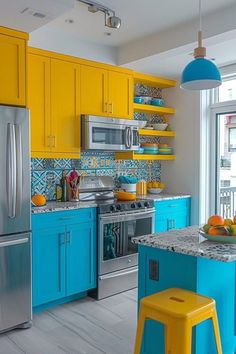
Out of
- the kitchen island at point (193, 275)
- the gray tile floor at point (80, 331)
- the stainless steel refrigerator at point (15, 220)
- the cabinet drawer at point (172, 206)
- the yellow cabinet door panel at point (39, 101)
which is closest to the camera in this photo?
the kitchen island at point (193, 275)

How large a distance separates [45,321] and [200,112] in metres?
3.14

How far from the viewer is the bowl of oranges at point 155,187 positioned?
4.91 metres

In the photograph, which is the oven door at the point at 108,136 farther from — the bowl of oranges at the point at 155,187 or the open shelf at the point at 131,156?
the bowl of oranges at the point at 155,187

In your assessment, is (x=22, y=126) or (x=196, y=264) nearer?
(x=196, y=264)

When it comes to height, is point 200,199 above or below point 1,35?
below

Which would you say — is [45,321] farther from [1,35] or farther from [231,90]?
[231,90]

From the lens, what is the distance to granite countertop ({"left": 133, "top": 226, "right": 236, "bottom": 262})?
1.91m

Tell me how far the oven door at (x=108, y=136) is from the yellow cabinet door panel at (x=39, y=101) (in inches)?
17.9

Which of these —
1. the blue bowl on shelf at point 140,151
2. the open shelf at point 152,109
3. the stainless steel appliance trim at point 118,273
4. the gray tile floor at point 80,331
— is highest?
the open shelf at point 152,109

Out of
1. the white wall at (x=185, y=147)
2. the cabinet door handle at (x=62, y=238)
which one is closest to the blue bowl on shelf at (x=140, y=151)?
the white wall at (x=185, y=147)

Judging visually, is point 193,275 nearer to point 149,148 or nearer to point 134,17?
point 134,17

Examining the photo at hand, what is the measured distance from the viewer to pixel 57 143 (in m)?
3.75

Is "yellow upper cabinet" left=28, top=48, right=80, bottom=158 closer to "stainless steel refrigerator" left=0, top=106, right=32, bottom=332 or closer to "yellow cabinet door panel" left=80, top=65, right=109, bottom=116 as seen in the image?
"yellow cabinet door panel" left=80, top=65, right=109, bottom=116

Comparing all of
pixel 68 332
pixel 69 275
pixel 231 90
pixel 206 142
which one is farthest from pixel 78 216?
pixel 231 90
